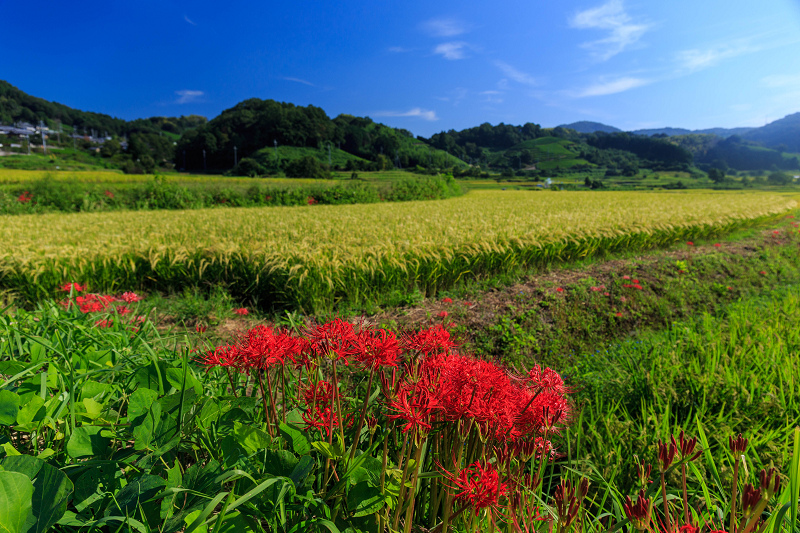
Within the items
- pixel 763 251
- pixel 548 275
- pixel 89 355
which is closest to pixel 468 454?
pixel 89 355

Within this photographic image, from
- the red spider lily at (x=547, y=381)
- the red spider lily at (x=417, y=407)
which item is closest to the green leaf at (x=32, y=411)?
the red spider lily at (x=417, y=407)

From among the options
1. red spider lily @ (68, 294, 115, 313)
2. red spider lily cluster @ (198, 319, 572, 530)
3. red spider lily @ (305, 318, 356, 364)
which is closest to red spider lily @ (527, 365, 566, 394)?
red spider lily cluster @ (198, 319, 572, 530)

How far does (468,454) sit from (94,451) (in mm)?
834

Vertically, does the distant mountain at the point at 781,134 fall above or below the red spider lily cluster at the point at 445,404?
above

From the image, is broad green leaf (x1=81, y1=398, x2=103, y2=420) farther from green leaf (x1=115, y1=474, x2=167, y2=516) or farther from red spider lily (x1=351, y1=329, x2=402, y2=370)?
red spider lily (x1=351, y1=329, x2=402, y2=370)

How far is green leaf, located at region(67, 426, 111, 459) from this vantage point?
78 centimetres

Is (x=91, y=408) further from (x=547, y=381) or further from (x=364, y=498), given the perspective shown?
(x=547, y=381)

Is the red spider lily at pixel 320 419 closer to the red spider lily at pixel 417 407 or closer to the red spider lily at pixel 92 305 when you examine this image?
the red spider lily at pixel 417 407

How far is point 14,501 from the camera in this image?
60 centimetres

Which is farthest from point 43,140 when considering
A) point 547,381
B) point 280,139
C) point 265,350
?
point 547,381

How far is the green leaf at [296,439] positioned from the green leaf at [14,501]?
0.41m

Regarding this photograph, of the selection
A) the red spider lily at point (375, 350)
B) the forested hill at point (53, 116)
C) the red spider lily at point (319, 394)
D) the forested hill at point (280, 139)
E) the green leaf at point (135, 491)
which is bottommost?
the green leaf at point (135, 491)

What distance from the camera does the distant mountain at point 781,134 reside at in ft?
472

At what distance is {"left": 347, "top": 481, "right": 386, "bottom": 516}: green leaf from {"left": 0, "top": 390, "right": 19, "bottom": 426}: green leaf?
825mm
